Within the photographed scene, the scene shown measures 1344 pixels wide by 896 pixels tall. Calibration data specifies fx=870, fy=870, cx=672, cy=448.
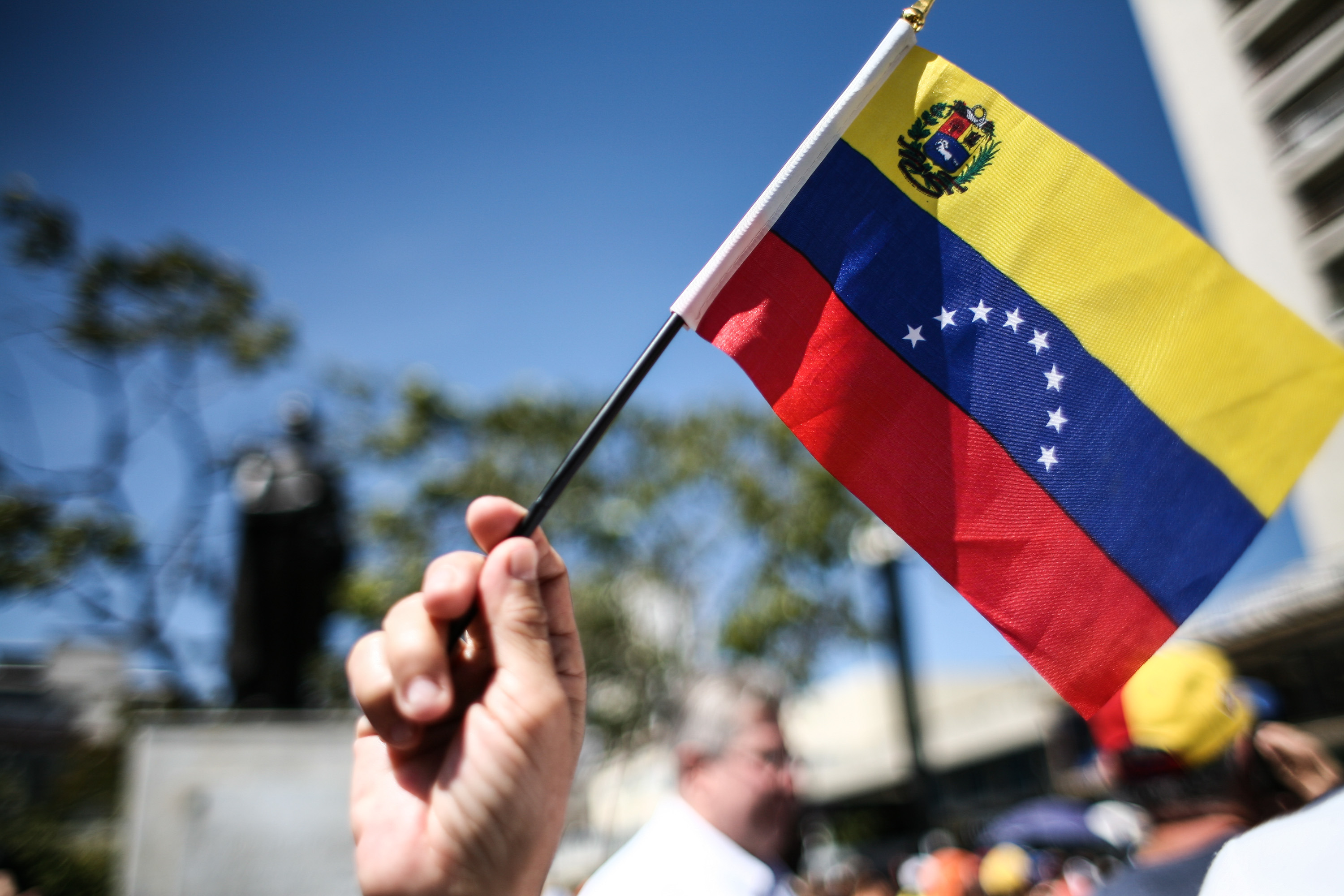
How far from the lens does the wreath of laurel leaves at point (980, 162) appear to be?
185 centimetres

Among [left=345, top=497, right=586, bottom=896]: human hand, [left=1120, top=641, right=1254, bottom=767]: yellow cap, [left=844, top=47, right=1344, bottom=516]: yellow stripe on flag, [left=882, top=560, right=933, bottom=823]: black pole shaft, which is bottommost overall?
[left=882, top=560, right=933, bottom=823]: black pole shaft

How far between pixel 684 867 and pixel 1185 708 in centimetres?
126

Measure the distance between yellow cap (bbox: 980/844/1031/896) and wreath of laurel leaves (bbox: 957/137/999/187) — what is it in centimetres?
514

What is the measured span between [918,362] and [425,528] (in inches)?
472

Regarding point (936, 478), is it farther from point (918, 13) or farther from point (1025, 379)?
point (918, 13)

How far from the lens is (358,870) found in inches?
42.7

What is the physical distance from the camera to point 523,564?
117 cm

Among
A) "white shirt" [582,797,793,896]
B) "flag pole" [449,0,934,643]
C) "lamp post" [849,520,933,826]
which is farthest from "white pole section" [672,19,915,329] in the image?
"lamp post" [849,520,933,826]

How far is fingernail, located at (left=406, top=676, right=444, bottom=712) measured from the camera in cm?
105

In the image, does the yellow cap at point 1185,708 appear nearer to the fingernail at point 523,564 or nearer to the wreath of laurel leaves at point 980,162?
the wreath of laurel leaves at point 980,162

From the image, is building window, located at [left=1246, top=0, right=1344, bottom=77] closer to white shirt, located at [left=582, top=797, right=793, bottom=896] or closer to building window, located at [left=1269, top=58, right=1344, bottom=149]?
building window, located at [left=1269, top=58, right=1344, bottom=149]

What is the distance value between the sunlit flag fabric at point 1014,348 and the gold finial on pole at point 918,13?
82 millimetres

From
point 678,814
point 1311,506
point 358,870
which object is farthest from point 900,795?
point 358,870

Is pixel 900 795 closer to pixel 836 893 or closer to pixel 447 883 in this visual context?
pixel 836 893
